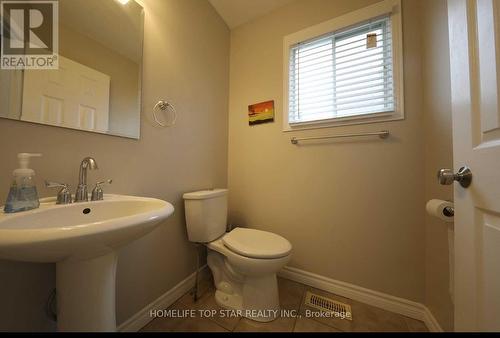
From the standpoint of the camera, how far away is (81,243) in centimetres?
41

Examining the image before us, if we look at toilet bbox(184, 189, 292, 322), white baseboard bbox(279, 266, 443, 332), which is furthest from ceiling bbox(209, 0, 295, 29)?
white baseboard bbox(279, 266, 443, 332)

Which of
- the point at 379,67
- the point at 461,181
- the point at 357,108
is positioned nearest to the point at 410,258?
the point at 461,181

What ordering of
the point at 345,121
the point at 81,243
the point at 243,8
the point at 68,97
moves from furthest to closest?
the point at 243,8 < the point at 345,121 < the point at 68,97 < the point at 81,243

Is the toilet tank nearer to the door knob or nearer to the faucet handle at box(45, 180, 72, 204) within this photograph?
the faucet handle at box(45, 180, 72, 204)

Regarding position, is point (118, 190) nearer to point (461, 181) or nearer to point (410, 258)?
point (461, 181)

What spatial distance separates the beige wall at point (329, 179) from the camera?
109 cm

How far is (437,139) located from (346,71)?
2.33 ft

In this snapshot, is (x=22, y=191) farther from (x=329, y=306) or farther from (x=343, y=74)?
(x=343, y=74)

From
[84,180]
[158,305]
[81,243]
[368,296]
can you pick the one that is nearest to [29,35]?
[84,180]

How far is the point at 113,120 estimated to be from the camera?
87 centimetres

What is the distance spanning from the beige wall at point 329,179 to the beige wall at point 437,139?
5 centimetres

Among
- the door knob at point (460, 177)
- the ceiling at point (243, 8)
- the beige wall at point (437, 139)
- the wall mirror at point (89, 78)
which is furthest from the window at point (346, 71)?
the wall mirror at point (89, 78)

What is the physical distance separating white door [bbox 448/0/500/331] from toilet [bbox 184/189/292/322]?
67cm

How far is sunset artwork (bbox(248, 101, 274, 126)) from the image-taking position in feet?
4.96
